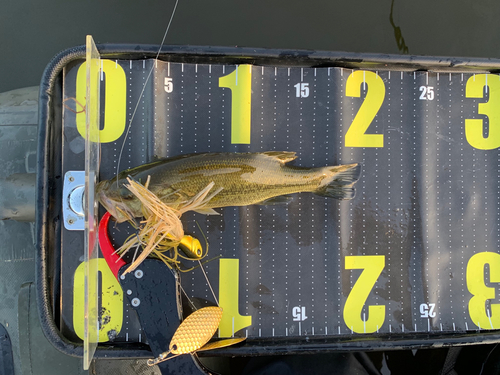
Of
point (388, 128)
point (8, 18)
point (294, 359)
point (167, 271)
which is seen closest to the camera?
point (167, 271)

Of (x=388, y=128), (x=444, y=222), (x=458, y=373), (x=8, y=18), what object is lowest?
(x=458, y=373)

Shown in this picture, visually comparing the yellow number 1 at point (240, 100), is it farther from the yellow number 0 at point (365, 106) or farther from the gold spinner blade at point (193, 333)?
the gold spinner blade at point (193, 333)

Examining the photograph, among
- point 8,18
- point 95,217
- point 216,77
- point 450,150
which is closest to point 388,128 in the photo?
point 450,150

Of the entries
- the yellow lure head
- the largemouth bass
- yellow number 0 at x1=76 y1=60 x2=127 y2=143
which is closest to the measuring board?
yellow number 0 at x1=76 y1=60 x2=127 y2=143

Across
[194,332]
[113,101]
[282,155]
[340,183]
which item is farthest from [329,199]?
[113,101]

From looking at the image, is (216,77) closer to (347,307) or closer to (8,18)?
(347,307)

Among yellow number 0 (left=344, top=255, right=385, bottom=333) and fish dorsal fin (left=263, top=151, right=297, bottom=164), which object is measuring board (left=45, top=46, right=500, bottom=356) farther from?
fish dorsal fin (left=263, top=151, right=297, bottom=164)

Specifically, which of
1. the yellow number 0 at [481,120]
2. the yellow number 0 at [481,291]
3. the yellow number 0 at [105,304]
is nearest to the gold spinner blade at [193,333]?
the yellow number 0 at [105,304]
